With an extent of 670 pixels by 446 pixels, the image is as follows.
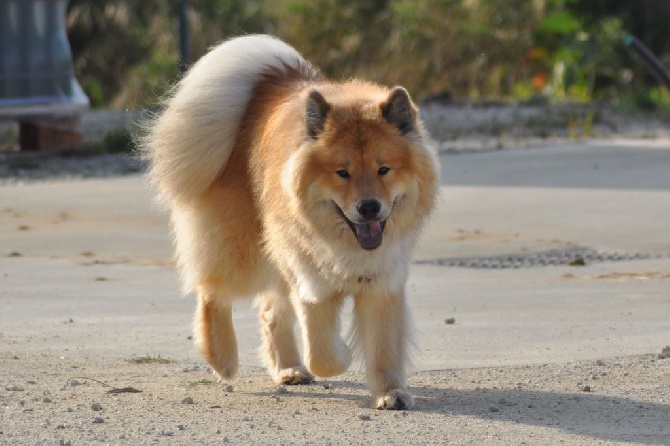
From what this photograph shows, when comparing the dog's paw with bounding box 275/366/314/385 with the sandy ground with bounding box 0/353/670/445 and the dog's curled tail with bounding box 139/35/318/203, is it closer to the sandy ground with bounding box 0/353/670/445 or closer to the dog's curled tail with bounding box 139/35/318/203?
the sandy ground with bounding box 0/353/670/445

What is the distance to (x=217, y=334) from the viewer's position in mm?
6340

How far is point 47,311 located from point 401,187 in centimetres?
296

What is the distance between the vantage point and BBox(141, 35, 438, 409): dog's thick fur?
5.58 m

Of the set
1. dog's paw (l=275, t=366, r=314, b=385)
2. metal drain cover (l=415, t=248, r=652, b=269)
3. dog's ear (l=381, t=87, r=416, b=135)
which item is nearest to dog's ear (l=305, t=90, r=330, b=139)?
dog's ear (l=381, t=87, r=416, b=135)

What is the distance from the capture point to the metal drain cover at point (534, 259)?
9055mm

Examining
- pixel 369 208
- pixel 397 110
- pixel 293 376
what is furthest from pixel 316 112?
pixel 293 376

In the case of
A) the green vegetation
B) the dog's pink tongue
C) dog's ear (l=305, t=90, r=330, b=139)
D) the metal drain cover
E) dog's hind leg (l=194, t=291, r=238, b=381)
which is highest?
dog's ear (l=305, t=90, r=330, b=139)

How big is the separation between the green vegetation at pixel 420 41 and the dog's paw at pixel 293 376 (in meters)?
14.9

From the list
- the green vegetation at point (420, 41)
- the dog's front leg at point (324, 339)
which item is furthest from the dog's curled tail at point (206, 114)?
the green vegetation at point (420, 41)

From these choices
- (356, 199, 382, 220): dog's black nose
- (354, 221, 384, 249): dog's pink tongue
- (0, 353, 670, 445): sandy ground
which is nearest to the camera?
(0, 353, 670, 445): sandy ground

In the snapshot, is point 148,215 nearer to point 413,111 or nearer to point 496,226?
point 496,226

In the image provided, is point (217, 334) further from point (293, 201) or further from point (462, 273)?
point (462, 273)

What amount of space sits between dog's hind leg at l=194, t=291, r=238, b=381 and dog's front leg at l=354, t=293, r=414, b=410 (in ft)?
2.52

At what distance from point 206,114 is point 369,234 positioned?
1.39 meters
